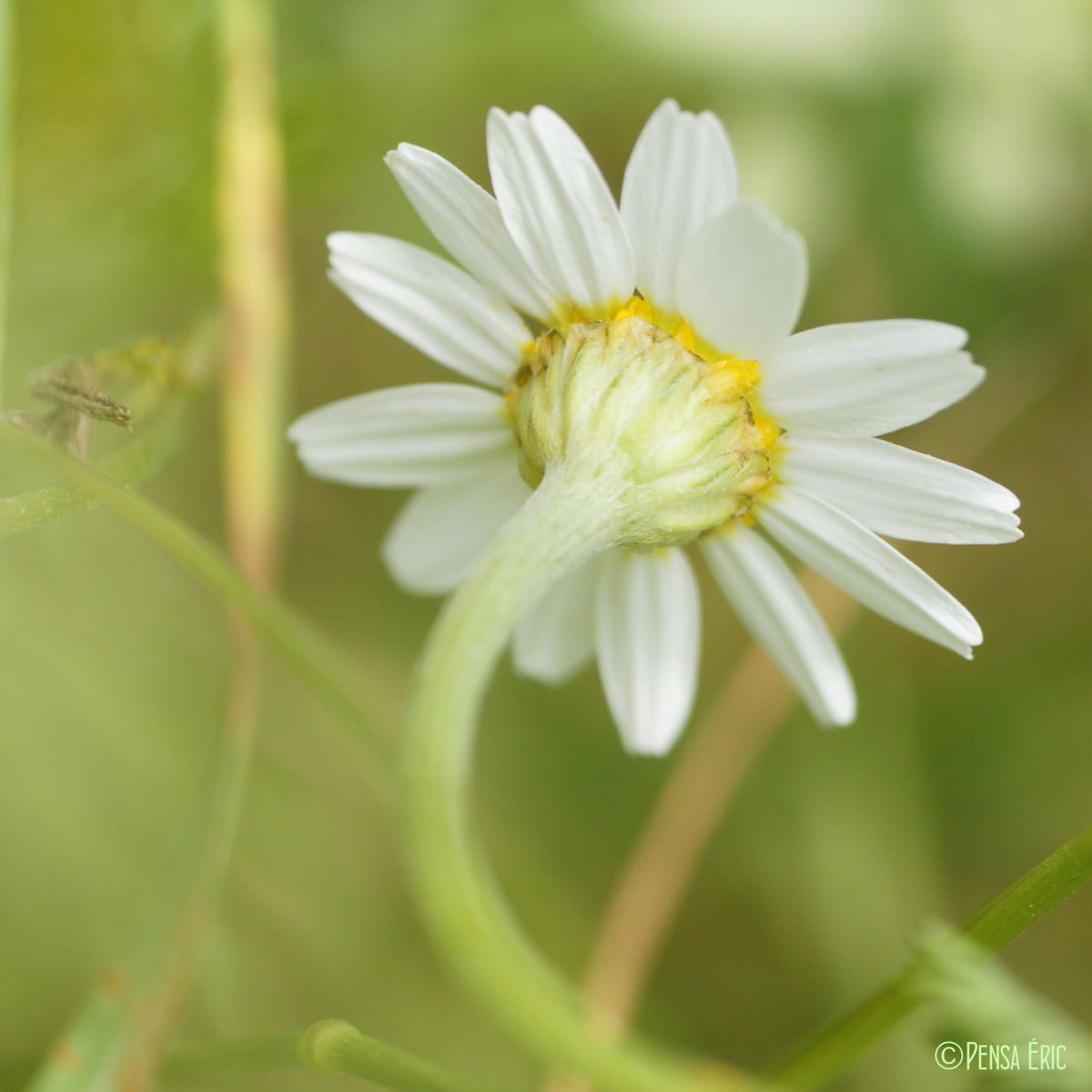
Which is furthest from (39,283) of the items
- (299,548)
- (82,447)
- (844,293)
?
(844,293)

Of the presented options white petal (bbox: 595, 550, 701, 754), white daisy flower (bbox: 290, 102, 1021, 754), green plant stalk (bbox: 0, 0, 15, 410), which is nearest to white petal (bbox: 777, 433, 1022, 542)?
white daisy flower (bbox: 290, 102, 1021, 754)

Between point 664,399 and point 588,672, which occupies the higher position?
point 664,399

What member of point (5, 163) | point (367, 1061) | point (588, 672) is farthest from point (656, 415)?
point (588, 672)

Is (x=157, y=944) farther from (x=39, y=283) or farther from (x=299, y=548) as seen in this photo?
(x=299, y=548)

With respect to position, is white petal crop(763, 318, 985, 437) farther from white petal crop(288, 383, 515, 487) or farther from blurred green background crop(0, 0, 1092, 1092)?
blurred green background crop(0, 0, 1092, 1092)

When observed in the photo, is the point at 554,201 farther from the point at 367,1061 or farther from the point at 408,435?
the point at 367,1061

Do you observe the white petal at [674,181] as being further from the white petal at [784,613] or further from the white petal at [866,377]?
the white petal at [784,613]
